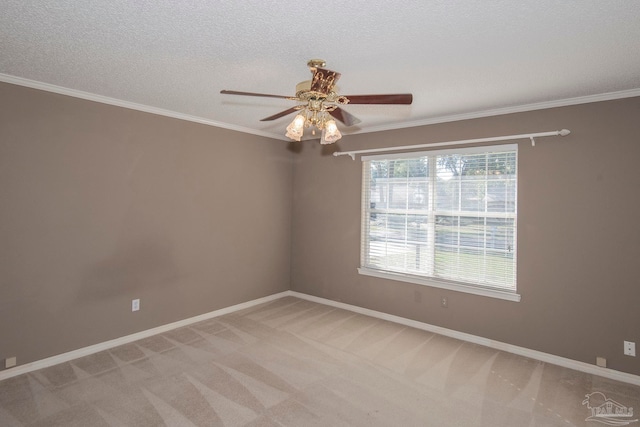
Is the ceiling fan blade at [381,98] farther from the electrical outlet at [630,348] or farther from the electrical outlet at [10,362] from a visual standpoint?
the electrical outlet at [10,362]

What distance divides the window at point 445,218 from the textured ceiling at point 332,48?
762 mm

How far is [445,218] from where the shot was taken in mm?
3949

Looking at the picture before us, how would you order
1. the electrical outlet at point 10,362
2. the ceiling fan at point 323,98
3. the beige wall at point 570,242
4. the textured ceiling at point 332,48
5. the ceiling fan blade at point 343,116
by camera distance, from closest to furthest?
the textured ceiling at point 332,48 → the ceiling fan at point 323,98 → the ceiling fan blade at point 343,116 → the electrical outlet at point 10,362 → the beige wall at point 570,242

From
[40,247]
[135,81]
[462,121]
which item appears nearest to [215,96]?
[135,81]

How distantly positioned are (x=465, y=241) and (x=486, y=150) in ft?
3.24

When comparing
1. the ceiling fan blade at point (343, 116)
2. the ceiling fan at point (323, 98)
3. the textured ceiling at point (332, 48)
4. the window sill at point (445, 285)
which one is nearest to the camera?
the textured ceiling at point (332, 48)

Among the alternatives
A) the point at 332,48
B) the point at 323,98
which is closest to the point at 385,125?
the point at 332,48

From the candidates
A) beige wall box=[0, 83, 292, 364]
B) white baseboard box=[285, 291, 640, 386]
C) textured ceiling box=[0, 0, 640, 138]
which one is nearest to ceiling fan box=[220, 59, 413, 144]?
textured ceiling box=[0, 0, 640, 138]

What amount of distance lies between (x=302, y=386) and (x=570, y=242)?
2.70 meters

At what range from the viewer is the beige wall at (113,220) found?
290 centimetres

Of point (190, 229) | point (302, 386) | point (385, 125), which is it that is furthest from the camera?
point (385, 125)

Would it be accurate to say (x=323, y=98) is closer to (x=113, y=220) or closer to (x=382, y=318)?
(x=113, y=220)
